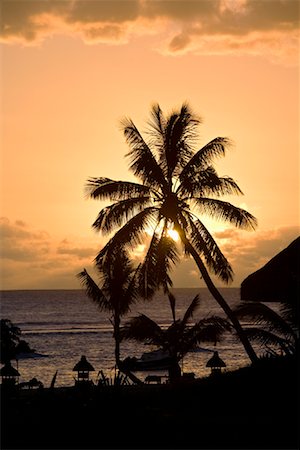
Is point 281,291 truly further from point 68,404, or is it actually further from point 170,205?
point 170,205

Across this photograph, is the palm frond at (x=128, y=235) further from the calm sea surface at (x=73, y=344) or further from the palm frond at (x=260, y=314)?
the calm sea surface at (x=73, y=344)

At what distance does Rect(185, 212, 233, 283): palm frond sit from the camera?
21938 millimetres

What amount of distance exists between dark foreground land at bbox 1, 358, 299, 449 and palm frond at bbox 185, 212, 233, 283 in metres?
9.33

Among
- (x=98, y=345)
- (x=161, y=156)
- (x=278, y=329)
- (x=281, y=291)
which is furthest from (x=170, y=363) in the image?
(x=98, y=345)

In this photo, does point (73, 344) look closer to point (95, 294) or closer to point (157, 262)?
point (95, 294)

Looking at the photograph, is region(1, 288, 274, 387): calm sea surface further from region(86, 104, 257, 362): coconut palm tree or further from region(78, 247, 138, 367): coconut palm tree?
region(86, 104, 257, 362): coconut palm tree

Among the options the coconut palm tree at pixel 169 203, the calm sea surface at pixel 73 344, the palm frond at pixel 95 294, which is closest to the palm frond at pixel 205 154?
the coconut palm tree at pixel 169 203

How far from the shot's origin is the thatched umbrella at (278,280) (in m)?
14.0

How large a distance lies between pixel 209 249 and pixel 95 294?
42.6 feet

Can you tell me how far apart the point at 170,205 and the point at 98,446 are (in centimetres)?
1329

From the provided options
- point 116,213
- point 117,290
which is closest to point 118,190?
point 116,213

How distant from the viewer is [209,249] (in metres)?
22.0

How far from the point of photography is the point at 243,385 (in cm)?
1277

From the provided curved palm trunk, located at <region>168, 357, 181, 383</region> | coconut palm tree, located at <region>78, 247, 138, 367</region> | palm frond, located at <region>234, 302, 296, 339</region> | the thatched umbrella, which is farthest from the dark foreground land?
coconut palm tree, located at <region>78, 247, 138, 367</region>
